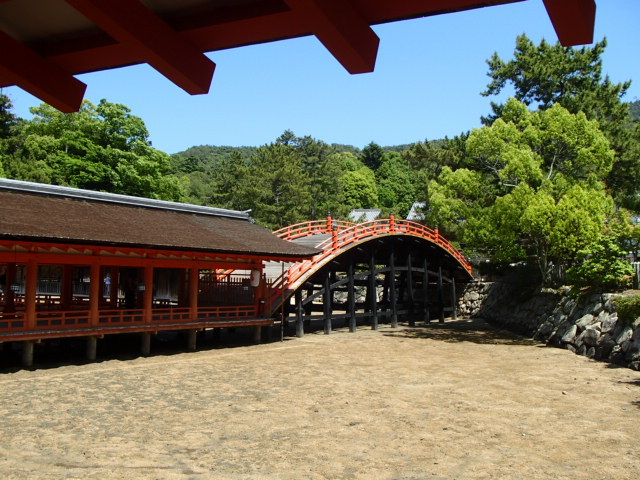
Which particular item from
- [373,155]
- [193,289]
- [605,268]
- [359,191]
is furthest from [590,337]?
[373,155]

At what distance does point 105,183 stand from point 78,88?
127 ft

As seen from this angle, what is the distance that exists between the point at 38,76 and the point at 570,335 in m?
22.5

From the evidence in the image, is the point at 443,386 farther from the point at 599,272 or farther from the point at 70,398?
the point at 599,272

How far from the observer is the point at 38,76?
111 inches

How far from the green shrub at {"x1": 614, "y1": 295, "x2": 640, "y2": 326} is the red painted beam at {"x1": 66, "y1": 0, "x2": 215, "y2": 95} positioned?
18957mm

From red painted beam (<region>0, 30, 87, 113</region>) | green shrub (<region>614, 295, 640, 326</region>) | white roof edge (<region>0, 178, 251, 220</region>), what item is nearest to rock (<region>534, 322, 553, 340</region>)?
green shrub (<region>614, 295, 640, 326</region>)

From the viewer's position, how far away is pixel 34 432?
9617mm

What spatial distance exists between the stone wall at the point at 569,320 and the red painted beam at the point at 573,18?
17.6 metres

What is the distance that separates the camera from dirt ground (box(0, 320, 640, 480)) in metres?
8.15

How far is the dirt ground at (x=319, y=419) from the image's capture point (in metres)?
8.15

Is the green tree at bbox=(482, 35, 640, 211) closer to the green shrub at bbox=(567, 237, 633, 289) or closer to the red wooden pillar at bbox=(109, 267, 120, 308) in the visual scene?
the green shrub at bbox=(567, 237, 633, 289)

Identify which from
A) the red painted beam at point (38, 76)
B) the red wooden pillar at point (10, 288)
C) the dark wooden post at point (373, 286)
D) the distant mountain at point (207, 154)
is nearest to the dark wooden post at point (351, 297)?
the dark wooden post at point (373, 286)

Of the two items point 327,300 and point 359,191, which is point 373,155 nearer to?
point 359,191

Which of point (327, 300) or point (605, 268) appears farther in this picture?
point (327, 300)
